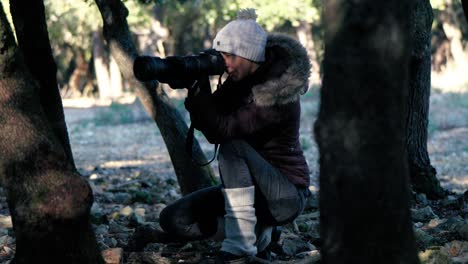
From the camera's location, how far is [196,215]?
5.12 metres

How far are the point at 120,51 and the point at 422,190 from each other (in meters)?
2.95

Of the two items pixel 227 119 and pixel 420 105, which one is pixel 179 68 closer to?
pixel 227 119

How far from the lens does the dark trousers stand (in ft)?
15.2

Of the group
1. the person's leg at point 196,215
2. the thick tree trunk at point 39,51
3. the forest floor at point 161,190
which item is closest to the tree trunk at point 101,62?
the forest floor at point 161,190

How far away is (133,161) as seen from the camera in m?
16.2

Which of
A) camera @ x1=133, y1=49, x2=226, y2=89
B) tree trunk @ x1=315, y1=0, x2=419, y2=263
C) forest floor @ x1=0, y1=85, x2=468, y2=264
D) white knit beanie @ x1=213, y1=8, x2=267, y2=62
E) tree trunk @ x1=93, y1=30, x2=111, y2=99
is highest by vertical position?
tree trunk @ x1=93, y1=30, x2=111, y2=99

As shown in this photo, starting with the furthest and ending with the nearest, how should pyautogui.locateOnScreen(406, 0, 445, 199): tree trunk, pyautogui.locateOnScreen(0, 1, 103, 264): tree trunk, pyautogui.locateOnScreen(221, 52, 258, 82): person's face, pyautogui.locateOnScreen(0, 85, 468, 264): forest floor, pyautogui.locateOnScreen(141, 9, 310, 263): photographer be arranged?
pyautogui.locateOnScreen(406, 0, 445, 199): tree trunk → pyautogui.locateOnScreen(0, 85, 468, 264): forest floor → pyautogui.locateOnScreen(221, 52, 258, 82): person's face → pyautogui.locateOnScreen(141, 9, 310, 263): photographer → pyautogui.locateOnScreen(0, 1, 103, 264): tree trunk

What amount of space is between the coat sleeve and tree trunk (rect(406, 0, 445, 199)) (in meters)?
3.08

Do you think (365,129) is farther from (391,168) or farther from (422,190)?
(422,190)

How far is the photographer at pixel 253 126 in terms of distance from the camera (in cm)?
458

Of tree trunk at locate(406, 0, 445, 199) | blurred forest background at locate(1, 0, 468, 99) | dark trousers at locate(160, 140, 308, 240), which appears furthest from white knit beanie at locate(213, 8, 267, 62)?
blurred forest background at locate(1, 0, 468, 99)

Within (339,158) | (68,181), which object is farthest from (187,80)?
(339,158)

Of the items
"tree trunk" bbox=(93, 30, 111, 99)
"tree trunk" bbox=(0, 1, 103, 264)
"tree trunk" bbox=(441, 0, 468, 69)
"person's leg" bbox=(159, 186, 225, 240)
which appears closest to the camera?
"tree trunk" bbox=(0, 1, 103, 264)

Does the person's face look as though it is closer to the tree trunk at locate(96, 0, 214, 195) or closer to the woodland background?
the woodland background
